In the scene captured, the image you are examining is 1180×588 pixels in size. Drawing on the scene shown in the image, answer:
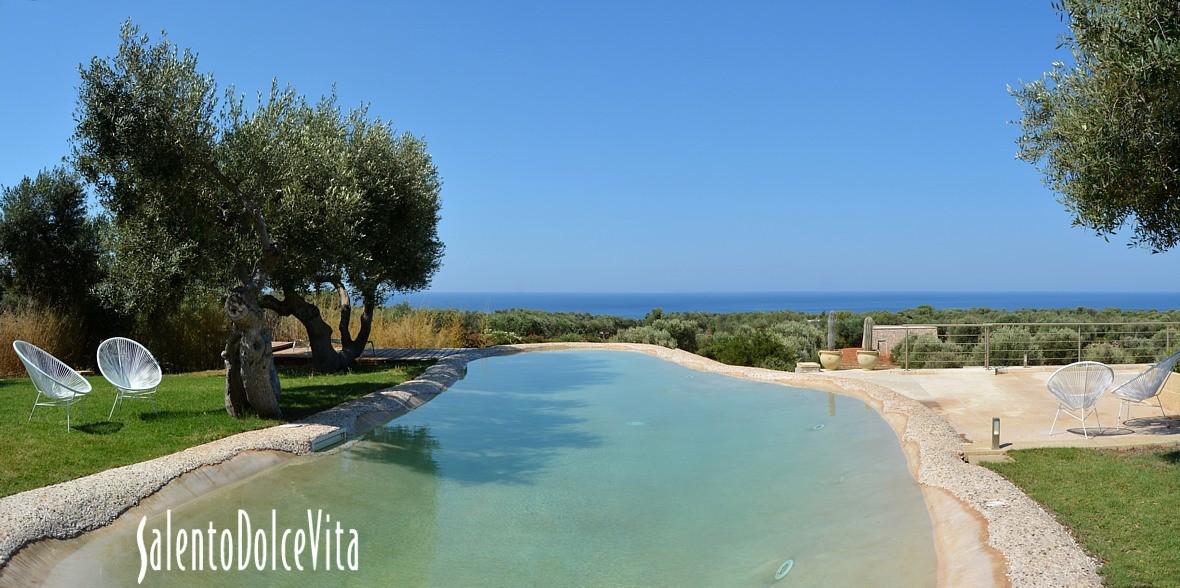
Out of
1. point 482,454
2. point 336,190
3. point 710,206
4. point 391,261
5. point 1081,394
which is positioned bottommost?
point 482,454

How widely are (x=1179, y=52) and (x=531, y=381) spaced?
11323 mm

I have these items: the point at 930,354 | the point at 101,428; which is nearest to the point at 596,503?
the point at 101,428

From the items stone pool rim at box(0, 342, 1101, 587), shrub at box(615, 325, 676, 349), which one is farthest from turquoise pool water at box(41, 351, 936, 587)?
shrub at box(615, 325, 676, 349)

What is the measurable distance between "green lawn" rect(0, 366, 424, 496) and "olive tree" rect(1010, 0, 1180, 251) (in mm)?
8794

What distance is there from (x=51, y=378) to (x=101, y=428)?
28.3 inches

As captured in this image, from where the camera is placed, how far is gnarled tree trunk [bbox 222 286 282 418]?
26.7 feet

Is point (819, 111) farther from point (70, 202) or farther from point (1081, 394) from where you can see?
point (70, 202)

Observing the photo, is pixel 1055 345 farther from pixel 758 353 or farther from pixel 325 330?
pixel 325 330

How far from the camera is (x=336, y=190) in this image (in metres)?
10.0

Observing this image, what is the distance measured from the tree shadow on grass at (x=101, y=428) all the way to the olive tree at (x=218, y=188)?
1190mm

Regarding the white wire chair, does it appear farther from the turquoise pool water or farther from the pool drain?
the pool drain

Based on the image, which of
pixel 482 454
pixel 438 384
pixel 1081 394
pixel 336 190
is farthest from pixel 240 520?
pixel 1081 394

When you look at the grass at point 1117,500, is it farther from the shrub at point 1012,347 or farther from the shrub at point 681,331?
the shrub at point 681,331

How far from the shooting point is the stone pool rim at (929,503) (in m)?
4.39
